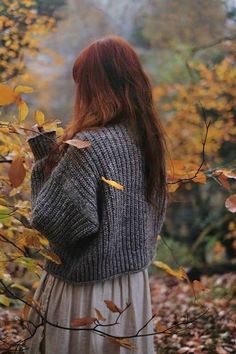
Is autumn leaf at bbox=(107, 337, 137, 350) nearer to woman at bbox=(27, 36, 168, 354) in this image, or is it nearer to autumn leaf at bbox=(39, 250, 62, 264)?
woman at bbox=(27, 36, 168, 354)

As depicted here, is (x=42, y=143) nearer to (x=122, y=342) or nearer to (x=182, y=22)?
(x=122, y=342)

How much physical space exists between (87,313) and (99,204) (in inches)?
14.5

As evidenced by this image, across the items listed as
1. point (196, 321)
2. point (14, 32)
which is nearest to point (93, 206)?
point (14, 32)

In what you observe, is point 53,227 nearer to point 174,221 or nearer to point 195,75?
point 195,75

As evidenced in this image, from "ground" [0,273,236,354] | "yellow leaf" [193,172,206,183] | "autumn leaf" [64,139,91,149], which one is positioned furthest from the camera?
"ground" [0,273,236,354]

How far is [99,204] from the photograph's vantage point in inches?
65.1

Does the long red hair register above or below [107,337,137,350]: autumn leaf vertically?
above

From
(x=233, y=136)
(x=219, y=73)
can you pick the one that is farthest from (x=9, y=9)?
(x=233, y=136)

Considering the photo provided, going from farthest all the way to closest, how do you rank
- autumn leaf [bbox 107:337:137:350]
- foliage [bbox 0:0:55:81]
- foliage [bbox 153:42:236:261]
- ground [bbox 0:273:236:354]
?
foliage [bbox 153:42:236:261] → foliage [bbox 0:0:55:81] → ground [bbox 0:273:236:354] → autumn leaf [bbox 107:337:137:350]

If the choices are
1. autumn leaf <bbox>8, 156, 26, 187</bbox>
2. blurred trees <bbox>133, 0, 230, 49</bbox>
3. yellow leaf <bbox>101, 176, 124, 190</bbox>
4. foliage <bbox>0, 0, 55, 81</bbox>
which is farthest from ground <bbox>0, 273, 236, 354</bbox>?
blurred trees <bbox>133, 0, 230, 49</bbox>

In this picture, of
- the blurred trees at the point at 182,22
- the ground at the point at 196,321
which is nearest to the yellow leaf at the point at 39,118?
the ground at the point at 196,321

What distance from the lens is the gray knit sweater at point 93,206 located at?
1.58 m

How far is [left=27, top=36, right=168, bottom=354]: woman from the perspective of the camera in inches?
62.7

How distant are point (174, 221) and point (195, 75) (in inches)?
112
